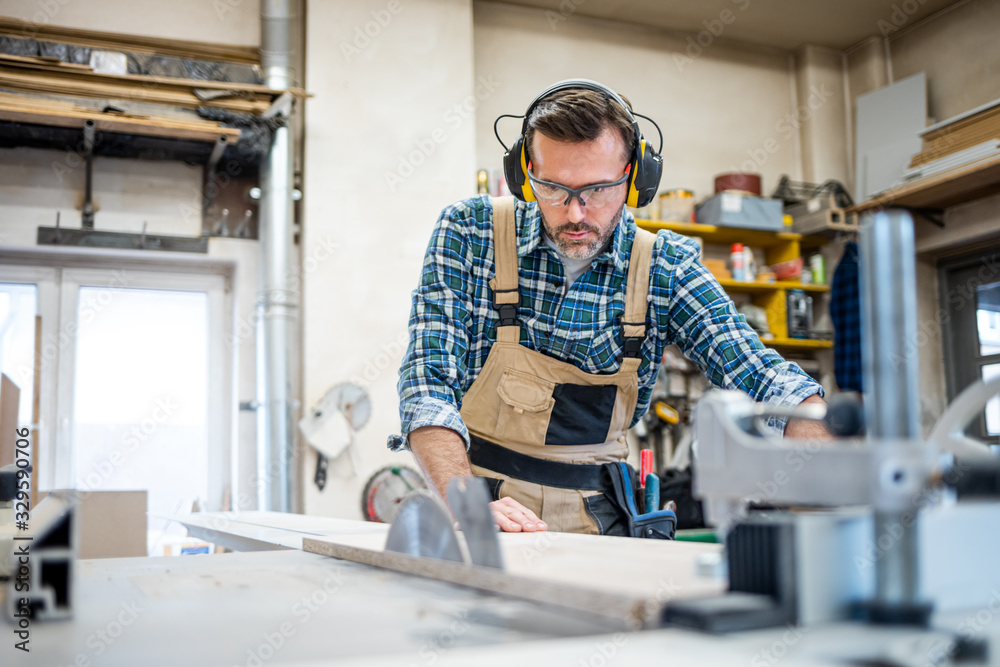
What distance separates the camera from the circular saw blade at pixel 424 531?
962mm

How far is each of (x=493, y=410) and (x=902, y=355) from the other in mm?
1270

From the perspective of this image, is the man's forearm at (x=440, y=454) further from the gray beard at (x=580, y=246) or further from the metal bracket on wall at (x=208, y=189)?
the metal bracket on wall at (x=208, y=189)

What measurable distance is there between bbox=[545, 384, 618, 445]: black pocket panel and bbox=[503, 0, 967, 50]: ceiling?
11.2ft

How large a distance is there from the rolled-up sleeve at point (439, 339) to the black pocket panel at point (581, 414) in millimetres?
214

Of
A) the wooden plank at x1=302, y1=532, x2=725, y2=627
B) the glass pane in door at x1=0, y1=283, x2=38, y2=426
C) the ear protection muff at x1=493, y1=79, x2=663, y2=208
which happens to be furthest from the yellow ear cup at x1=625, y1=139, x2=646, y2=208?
the glass pane in door at x1=0, y1=283, x2=38, y2=426

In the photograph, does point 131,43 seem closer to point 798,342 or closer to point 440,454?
point 440,454

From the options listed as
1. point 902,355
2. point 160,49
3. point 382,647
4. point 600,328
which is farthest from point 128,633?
point 160,49

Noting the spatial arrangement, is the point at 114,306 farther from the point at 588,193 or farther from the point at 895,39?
the point at 895,39

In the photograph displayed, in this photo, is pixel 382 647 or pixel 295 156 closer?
pixel 382 647

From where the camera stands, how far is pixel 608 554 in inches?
38.3

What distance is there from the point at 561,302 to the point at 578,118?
0.40m

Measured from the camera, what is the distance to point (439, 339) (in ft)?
5.77

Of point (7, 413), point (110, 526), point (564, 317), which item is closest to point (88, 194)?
point (110, 526)

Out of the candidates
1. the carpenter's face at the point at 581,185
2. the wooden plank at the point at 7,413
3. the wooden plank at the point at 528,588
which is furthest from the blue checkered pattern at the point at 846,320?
the wooden plank at the point at 528,588
